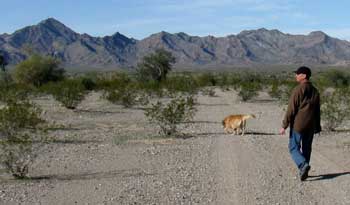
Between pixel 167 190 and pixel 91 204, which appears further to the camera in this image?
pixel 167 190

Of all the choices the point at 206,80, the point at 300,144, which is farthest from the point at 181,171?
the point at 206,80

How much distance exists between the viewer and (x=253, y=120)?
25.2 meters

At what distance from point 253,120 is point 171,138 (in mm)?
7372

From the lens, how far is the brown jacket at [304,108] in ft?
36.9

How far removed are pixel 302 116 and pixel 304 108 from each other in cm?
16

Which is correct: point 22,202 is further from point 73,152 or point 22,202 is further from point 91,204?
point 73,152

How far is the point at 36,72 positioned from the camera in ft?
209

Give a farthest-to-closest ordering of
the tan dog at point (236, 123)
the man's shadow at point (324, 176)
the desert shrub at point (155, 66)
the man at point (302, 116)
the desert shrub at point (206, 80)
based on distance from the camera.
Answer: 1. the desert shrub at point (155, 66)
2. the desert shrub at point (206, 80)
3. the tan dog at point (236, 123)
4. the man's shadow at point (324, 176)
5. the man at point (302, 116)

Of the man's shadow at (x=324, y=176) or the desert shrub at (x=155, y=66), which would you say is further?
the desert shrub at (x=155, y=66)

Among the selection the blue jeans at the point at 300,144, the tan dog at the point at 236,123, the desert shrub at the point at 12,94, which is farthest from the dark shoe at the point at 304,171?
the desert shrub at the point at 12,94

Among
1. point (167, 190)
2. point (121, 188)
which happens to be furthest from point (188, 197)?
point (121, 188)

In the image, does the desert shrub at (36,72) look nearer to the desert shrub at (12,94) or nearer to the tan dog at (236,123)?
the desert shrub at (12,94)

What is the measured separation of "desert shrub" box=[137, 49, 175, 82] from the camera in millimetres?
74938

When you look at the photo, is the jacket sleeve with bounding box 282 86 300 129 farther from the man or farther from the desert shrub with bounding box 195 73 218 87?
the desert shrub with bounding box 195 73 218 87
